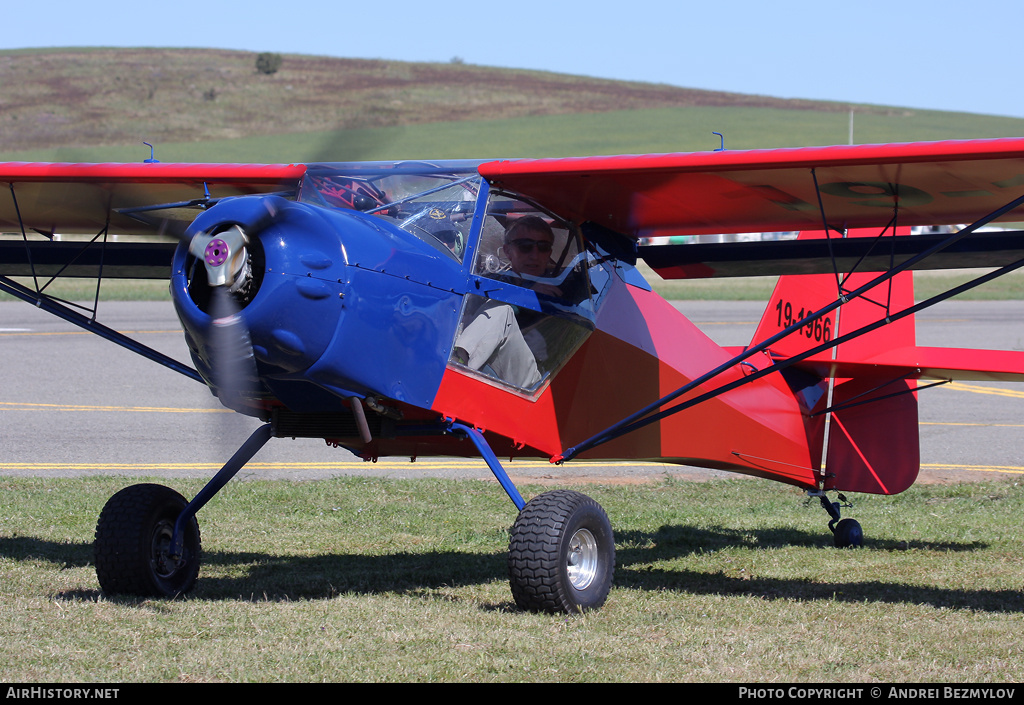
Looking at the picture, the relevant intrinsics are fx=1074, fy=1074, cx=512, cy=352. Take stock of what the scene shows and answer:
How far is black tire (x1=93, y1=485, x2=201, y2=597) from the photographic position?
237 inches

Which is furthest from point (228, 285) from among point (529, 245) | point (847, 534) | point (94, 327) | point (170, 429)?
point (170, 429)

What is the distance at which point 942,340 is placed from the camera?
22.8 meters

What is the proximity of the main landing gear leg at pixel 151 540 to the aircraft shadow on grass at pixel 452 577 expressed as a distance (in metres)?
0.13

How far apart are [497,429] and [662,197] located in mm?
1884

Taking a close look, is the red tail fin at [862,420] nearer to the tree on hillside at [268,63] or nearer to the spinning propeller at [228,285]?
the spinning propeller at [228,285]

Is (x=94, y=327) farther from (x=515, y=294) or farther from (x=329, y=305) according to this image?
(x=515, y=294)

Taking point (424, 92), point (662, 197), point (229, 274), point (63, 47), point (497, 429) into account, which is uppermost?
point (63, 47)

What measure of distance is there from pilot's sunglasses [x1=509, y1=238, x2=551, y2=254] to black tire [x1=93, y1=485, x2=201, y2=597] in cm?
255

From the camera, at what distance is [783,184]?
6523 mm

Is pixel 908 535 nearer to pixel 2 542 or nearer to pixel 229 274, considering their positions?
pixel 229 274

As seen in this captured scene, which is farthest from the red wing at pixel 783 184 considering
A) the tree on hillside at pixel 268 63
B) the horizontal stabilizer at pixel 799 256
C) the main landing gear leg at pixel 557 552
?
the tree on hillside at pixel 268 63

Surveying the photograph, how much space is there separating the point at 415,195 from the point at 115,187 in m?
2.65

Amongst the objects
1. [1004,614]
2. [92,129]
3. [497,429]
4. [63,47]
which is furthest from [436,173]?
[63,47]

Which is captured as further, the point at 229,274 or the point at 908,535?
the point at 908,535
